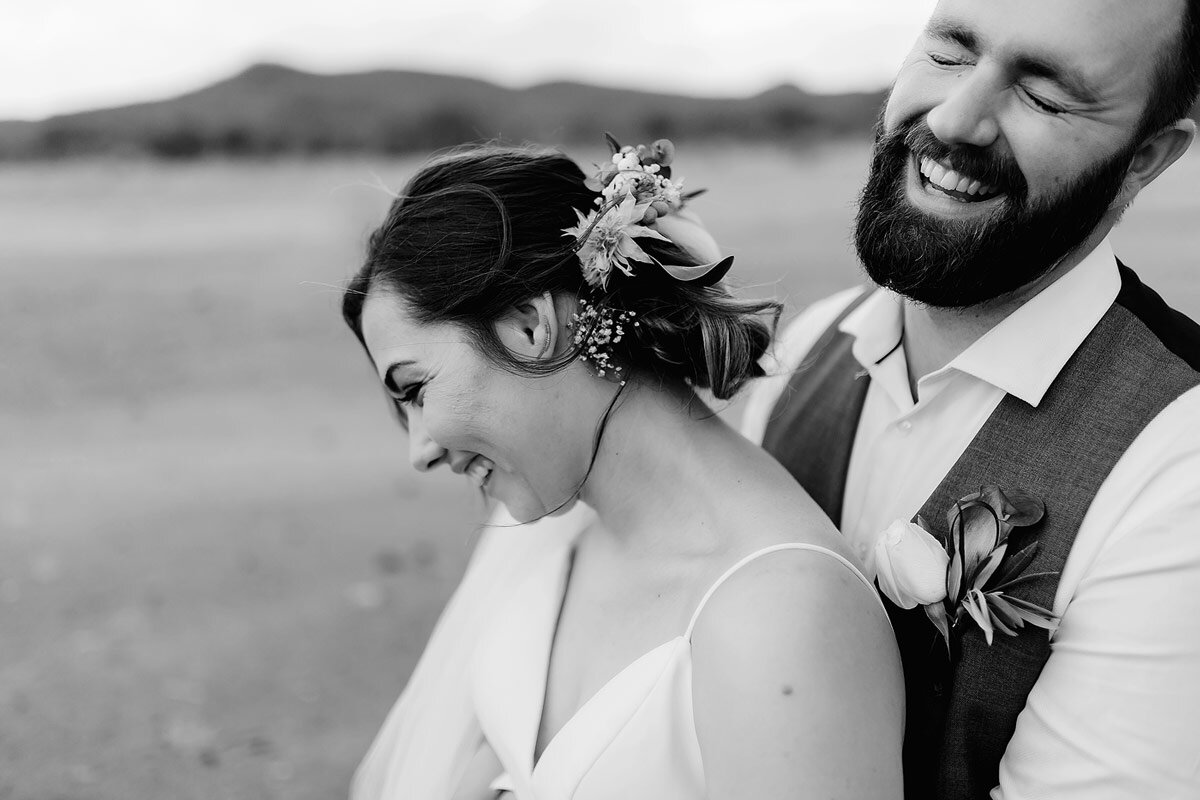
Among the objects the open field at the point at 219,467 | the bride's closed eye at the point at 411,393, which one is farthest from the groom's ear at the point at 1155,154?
the bride's closed eye at the point at 411,393

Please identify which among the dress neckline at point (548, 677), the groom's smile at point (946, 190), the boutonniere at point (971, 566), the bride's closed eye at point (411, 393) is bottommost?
the dress neckline at point (548, 677)

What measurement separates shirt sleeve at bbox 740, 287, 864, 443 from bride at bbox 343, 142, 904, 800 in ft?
1.57

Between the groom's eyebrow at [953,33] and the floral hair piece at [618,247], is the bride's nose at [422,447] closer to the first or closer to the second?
the floral hair piece at [618,247]

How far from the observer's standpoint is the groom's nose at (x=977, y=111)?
6.11 feet

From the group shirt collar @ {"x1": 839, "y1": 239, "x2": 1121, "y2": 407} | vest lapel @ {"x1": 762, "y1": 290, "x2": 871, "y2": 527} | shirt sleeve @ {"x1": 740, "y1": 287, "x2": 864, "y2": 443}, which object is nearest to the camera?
shirt collar @ {"x1": 839, "y1": 239, "x2": 1121, "y2": 407}

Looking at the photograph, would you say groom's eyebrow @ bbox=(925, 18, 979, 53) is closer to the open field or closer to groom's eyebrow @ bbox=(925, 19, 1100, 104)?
groom's eyebrow @ bbox=(925, 19, 1100, 104)

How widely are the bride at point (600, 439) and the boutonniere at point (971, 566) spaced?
0.12 metres

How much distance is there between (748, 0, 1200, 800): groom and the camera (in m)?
1.63

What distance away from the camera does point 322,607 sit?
4.46 meters

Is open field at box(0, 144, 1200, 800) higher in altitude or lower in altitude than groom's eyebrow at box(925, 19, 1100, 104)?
lower

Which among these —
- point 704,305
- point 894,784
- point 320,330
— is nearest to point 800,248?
point 320,330

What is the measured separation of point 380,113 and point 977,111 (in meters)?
7.91

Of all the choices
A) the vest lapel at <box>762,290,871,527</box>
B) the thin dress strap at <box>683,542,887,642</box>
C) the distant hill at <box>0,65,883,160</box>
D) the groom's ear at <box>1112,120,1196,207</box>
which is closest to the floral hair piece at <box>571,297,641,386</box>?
the thin dress strap at <box>683,542,887,642</box>

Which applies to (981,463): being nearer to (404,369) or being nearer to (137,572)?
(404,369)
